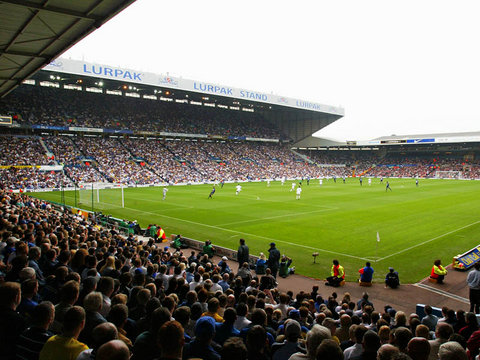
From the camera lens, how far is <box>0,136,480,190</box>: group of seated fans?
47.8m

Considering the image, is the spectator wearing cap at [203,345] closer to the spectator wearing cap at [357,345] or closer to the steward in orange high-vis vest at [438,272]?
the spectator wearing cap at [357,345]

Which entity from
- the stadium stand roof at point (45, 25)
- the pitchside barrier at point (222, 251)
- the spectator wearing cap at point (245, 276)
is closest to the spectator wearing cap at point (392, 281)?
the pitchside barrier at point (222, 251)

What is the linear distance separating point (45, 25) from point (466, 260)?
19409 millimetres

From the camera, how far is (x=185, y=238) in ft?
59.9

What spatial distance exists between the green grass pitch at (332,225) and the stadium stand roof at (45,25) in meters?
11.9

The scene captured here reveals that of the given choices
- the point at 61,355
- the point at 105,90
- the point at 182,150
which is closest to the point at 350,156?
Answer: the point at 182,150

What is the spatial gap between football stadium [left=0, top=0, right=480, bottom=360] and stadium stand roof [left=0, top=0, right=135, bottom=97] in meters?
0.08

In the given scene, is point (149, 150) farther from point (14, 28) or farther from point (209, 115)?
point (14, 28)

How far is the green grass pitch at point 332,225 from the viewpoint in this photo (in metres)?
16.4

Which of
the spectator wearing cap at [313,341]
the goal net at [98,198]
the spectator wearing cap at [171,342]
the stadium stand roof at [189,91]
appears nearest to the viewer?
the spectator wearing cap at [171,342]

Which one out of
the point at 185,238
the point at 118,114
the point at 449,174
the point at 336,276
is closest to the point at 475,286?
the point at 336,276

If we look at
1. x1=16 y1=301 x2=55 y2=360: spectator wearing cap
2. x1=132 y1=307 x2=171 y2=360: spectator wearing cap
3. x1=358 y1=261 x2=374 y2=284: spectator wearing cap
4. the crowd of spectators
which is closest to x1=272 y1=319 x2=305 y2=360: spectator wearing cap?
x1=132 y1=307 x2=171 y2=360: spectator wearing cap

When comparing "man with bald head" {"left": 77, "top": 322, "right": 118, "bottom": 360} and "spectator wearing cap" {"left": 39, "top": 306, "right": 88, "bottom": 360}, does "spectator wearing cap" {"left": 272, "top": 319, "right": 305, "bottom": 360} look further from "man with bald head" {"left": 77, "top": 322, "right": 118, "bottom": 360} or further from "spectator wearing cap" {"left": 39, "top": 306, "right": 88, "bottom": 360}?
"spectator wearing cap" {"left": 39, "top": 306, "right": 88, "bottom": 360}

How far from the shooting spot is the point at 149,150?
65.7 metres
